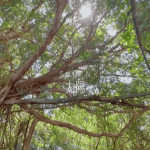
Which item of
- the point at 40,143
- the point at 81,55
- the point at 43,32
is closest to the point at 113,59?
the point at 81,55

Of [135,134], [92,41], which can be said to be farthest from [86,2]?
[135,134]

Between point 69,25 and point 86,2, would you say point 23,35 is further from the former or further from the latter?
point 86,2

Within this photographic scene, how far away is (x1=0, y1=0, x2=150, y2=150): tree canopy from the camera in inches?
94.9

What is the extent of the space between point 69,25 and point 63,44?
0.42 meters

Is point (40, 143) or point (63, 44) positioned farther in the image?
point (40, 143)

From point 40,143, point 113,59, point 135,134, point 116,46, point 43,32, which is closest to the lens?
point 113,59

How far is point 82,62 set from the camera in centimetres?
289

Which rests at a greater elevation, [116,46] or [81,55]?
[116,46]

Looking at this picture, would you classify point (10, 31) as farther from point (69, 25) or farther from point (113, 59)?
point (113, 59)

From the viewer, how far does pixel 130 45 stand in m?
2.13

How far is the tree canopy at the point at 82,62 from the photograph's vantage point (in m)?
2.41

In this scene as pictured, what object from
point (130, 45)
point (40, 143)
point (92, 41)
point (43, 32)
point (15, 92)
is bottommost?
point (40, 143)

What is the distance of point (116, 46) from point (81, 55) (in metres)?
0.63

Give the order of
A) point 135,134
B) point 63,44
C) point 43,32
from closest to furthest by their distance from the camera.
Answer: point 63,44, point 43,32, point 135,134
